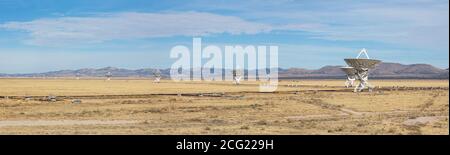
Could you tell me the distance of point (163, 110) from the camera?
163 ft

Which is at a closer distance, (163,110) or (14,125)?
(14,125)
